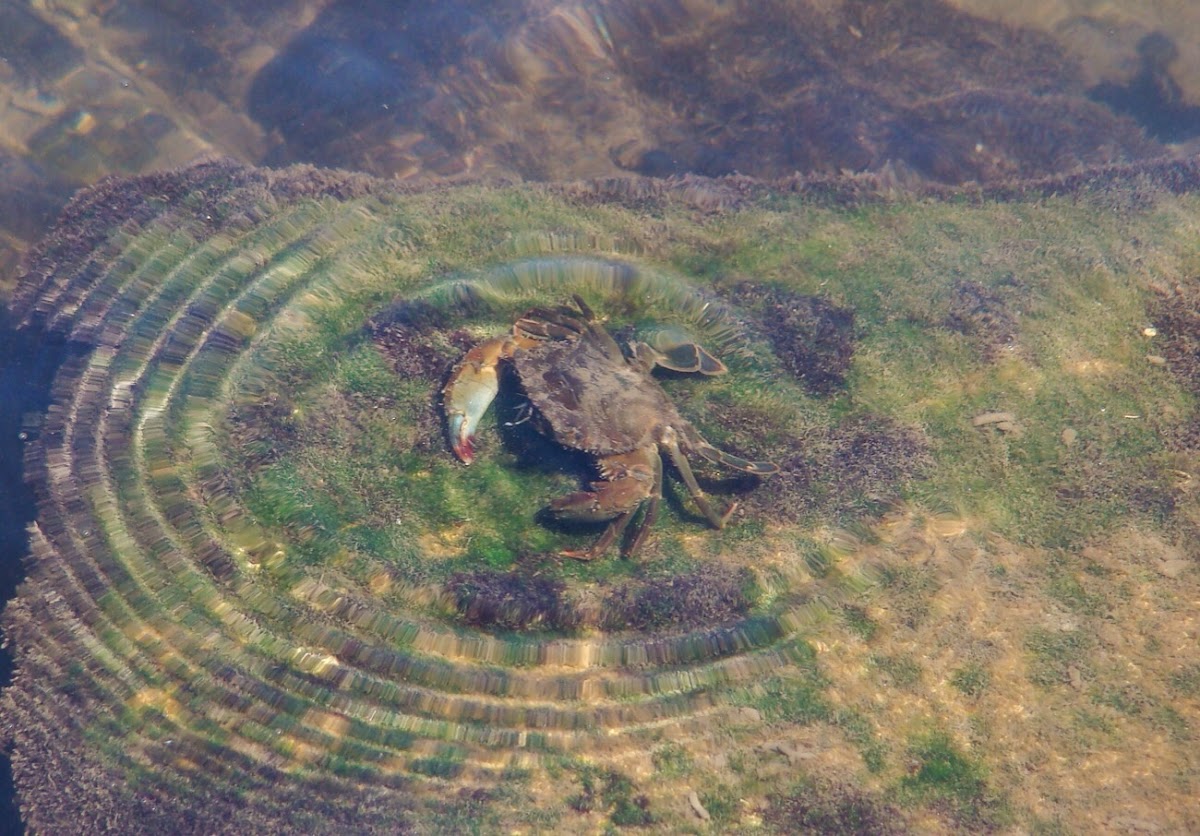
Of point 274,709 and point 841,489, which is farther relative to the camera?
point 841,489

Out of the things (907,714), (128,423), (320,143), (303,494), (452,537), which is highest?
(320,143)

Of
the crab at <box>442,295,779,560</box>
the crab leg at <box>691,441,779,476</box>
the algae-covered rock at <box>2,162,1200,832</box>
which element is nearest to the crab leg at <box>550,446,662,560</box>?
the crab at <box>442,295,779,560</box>

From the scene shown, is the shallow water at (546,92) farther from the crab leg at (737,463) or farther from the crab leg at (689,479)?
the crab leg at (737,463)

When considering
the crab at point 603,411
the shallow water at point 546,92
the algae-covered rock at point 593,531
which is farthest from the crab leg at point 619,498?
the shallow water at point 546,92

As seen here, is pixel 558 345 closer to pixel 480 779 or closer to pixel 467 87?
pixel 480 779

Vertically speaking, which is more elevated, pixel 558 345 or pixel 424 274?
pixel 424 274

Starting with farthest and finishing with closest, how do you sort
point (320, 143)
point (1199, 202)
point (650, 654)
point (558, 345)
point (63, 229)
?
point (320, 143), point (1199, 202), point (63, 229), point (558, 345), point (650, 654)

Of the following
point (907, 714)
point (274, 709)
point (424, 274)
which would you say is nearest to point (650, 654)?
point (907, 714)
